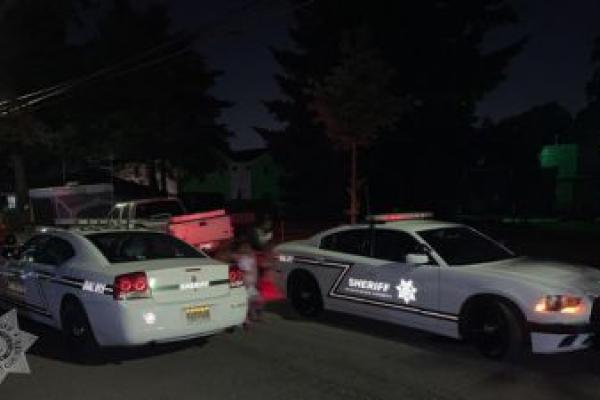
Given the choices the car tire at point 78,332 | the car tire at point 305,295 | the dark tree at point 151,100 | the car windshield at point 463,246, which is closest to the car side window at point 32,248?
the car tire at point 78,332

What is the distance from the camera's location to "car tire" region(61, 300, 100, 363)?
8.00 m

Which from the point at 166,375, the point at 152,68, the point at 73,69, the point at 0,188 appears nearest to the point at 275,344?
the point at 166,375

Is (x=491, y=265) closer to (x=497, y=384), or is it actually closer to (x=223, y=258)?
(x=497, y=384)

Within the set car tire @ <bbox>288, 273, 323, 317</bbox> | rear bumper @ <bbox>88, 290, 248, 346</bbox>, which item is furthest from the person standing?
rear bumper @ <bbox>88, 290, 248, 346</bbox>

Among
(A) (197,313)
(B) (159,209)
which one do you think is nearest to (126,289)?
(A) (197,313)

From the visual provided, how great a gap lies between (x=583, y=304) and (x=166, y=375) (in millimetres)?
4260

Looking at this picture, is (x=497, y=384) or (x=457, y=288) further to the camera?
(x=457, y=288)

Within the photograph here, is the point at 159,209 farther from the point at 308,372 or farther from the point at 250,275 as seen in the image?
the point at 308,372

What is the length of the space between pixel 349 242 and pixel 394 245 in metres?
0.91

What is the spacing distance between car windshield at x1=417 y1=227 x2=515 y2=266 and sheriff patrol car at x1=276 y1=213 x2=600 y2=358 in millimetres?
15

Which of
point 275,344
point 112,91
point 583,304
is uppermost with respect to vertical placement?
point 112,91

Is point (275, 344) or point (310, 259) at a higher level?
point (310, 259)

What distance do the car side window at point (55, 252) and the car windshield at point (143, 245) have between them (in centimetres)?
32

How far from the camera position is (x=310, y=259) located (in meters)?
10.3
